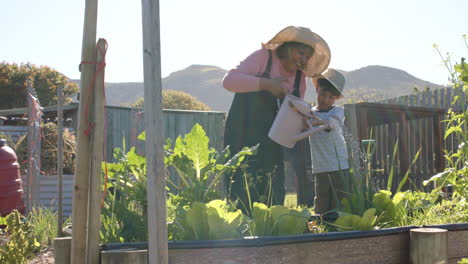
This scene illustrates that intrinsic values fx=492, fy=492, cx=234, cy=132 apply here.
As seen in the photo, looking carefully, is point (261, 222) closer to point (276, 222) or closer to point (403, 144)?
point (276, 222)

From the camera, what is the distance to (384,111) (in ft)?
21.5

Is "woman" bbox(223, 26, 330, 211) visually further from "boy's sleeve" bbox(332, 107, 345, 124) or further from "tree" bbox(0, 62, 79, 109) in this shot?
"tree" bbox(0, 62, 79, 109)

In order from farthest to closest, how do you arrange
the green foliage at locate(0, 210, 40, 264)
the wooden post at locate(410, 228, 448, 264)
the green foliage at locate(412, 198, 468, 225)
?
the green foliage at locate(0, 210, 40, 264)
the green foliage at locate(412, 198, 468, 225)
the wooden post at locate(410, 228, 448, 264)

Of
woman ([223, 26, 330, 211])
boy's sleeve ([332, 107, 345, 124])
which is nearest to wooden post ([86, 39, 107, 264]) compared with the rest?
woman ([223, 26, 330, 211])

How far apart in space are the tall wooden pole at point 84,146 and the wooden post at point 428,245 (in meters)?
1.10

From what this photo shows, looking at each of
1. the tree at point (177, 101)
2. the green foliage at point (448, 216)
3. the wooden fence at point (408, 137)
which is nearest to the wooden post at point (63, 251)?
the green foliage at point (448, 216)

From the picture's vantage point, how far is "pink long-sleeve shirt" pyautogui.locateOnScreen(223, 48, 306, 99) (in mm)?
2764

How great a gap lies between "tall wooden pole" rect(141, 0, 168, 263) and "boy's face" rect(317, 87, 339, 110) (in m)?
2.37

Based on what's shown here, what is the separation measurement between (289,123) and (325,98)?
1.14 metres

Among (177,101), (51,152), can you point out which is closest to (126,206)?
(51,152)

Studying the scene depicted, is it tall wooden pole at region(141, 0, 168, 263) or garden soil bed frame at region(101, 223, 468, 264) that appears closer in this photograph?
tall wooden pole at region(141, 0, 168, 263)

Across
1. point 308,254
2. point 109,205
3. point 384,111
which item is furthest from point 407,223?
point 384,111

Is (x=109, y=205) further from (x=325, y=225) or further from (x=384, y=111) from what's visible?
(x=384, y=111)

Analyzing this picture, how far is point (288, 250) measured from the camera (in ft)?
4.91
